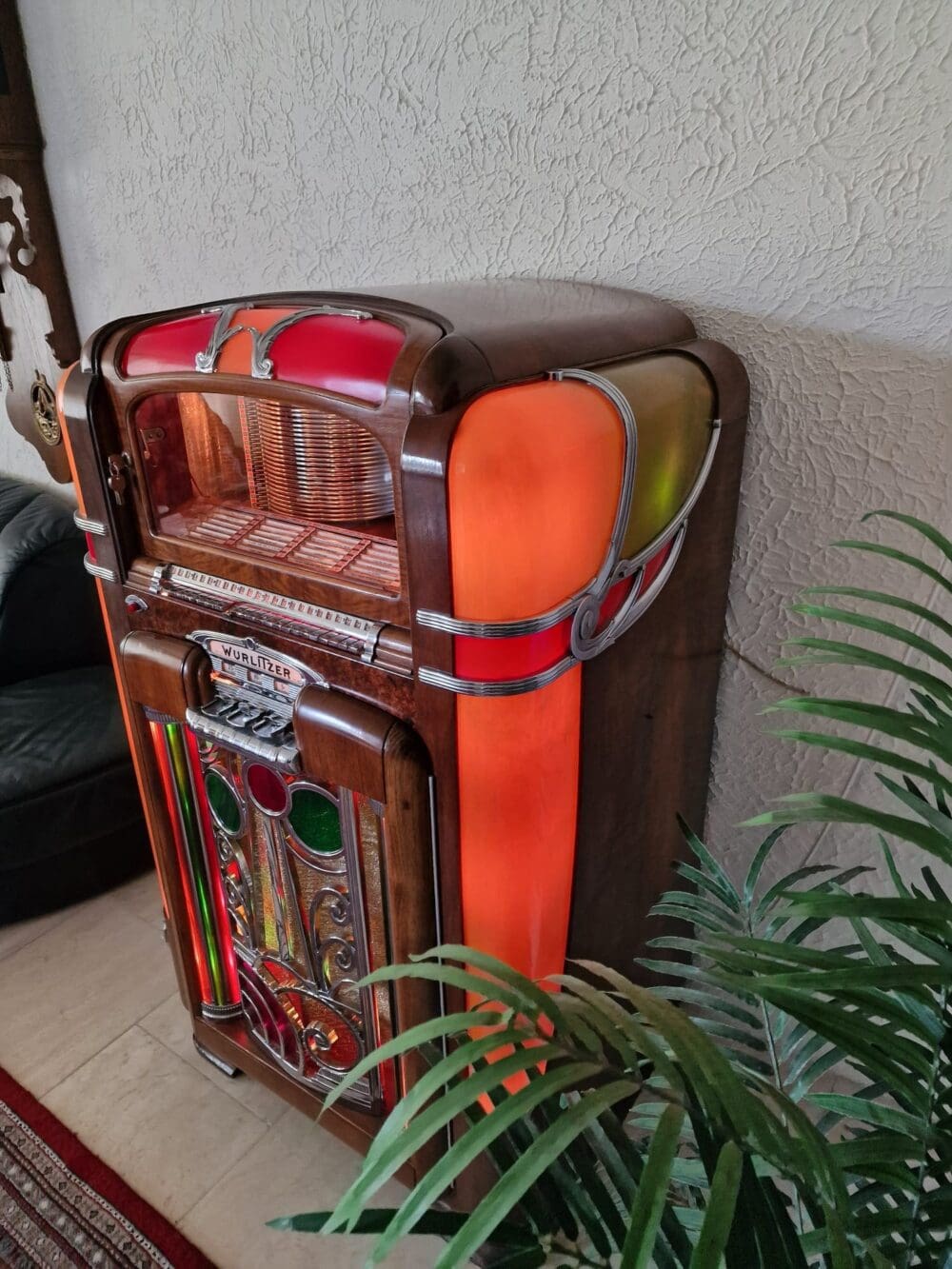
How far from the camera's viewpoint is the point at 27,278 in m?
2.07

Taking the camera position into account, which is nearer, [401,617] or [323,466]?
[401,617]

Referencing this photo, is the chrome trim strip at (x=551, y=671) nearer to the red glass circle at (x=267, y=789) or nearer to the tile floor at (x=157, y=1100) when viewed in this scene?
the red glass circle at (x=267, y=789)

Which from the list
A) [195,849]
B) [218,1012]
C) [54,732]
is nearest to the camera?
[195,849]

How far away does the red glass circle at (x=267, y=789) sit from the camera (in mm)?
1169

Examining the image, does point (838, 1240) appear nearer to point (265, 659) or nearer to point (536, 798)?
point (536, 798)

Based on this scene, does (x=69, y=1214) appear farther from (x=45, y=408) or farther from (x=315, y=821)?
(x=45, y=408)

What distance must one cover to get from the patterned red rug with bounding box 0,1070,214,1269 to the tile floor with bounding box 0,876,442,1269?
25 millimetres

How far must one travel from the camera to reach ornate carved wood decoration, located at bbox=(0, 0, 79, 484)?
6.20 feet

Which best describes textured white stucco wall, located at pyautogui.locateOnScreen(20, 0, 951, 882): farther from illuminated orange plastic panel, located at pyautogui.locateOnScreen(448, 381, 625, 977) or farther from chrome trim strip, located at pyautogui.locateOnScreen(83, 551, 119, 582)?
chrome trim strip, located at pyautogui.locateOnScreen(83, 551, 119, 582)

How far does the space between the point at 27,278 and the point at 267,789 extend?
5.21 feet

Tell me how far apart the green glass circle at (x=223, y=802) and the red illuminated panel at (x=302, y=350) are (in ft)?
1.87

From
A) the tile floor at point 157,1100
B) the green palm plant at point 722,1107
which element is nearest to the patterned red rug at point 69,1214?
the tile floor at point 157,1100

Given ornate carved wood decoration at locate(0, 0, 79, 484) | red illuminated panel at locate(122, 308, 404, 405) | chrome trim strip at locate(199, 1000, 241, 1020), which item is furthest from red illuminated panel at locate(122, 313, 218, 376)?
ornate carved wood decoration at locate(0, 0, 79, 484)

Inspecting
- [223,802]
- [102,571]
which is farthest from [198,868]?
[102,571]
